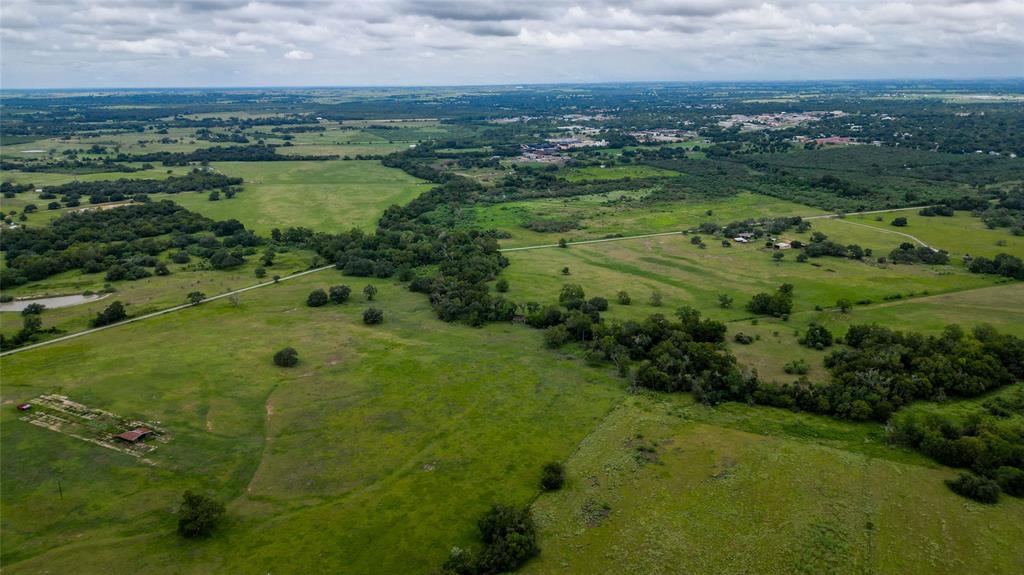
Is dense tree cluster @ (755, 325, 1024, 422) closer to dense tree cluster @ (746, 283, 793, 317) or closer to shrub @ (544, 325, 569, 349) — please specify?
dense tree cluster @ (746, 283, 793, 317)

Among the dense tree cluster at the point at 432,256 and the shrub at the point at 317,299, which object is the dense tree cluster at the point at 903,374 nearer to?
the dense tree cluster at the point at 432,256

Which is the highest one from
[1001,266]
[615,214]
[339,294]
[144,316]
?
[615,214]

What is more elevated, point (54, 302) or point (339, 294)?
point (339, 294)

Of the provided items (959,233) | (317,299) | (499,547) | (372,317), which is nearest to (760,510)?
(499,547)

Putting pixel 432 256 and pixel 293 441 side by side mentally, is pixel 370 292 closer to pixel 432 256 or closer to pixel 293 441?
pixel 432 256

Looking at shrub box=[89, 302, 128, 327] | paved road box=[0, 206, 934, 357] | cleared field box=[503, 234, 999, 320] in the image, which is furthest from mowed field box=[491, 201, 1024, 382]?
shrub box=[89, 302, 128, 327]

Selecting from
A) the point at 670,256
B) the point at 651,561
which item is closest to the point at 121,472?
the point at 651,561
